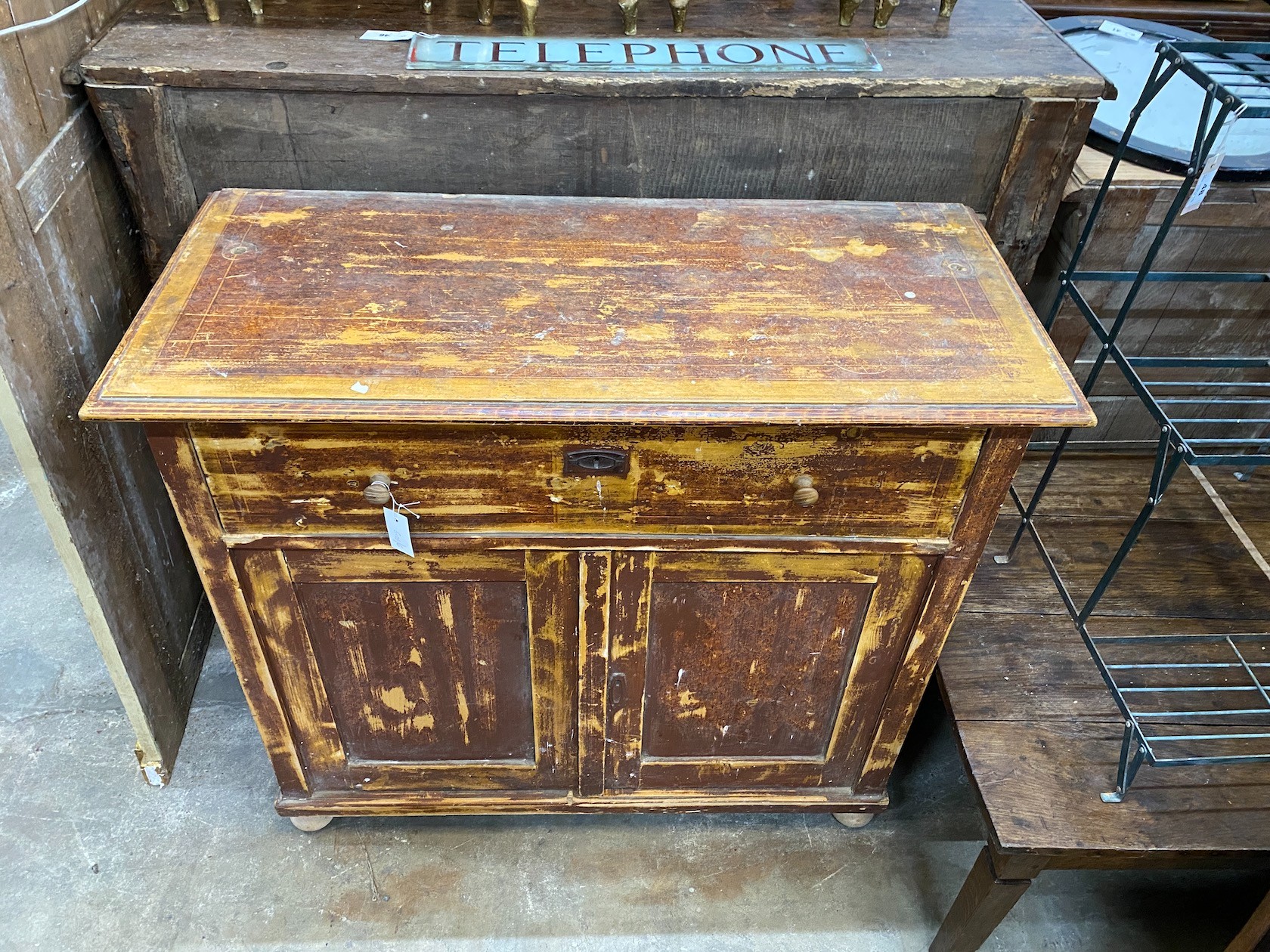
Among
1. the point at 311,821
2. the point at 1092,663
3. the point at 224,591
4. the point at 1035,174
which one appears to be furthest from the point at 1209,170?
the point at 311,821

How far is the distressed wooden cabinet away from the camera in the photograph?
1.18m

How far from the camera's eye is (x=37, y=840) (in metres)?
1.78

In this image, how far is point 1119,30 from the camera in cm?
198

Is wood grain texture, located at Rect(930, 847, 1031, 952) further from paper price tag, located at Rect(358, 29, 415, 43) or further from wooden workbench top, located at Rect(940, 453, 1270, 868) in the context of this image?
paper price tag, located at Rect(358, 29, 415, 43)

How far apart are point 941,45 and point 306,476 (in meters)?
1.26

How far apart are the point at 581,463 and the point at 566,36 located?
32.1 inches

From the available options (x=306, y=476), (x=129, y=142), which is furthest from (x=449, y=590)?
(x=129, y=142)

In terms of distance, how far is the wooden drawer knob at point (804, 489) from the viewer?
4.10 ft

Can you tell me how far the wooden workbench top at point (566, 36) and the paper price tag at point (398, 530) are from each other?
0.69 m

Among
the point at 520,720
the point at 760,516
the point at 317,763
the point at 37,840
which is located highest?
the point at 760,516

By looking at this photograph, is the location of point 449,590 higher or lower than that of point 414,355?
lower

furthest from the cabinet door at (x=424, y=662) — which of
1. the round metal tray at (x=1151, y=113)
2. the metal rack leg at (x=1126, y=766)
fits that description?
the round metal tray at (x=1151, y=113)

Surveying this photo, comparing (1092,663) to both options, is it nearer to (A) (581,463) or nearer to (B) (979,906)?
(B) (979,906)

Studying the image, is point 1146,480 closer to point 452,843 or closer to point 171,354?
point 452,843
